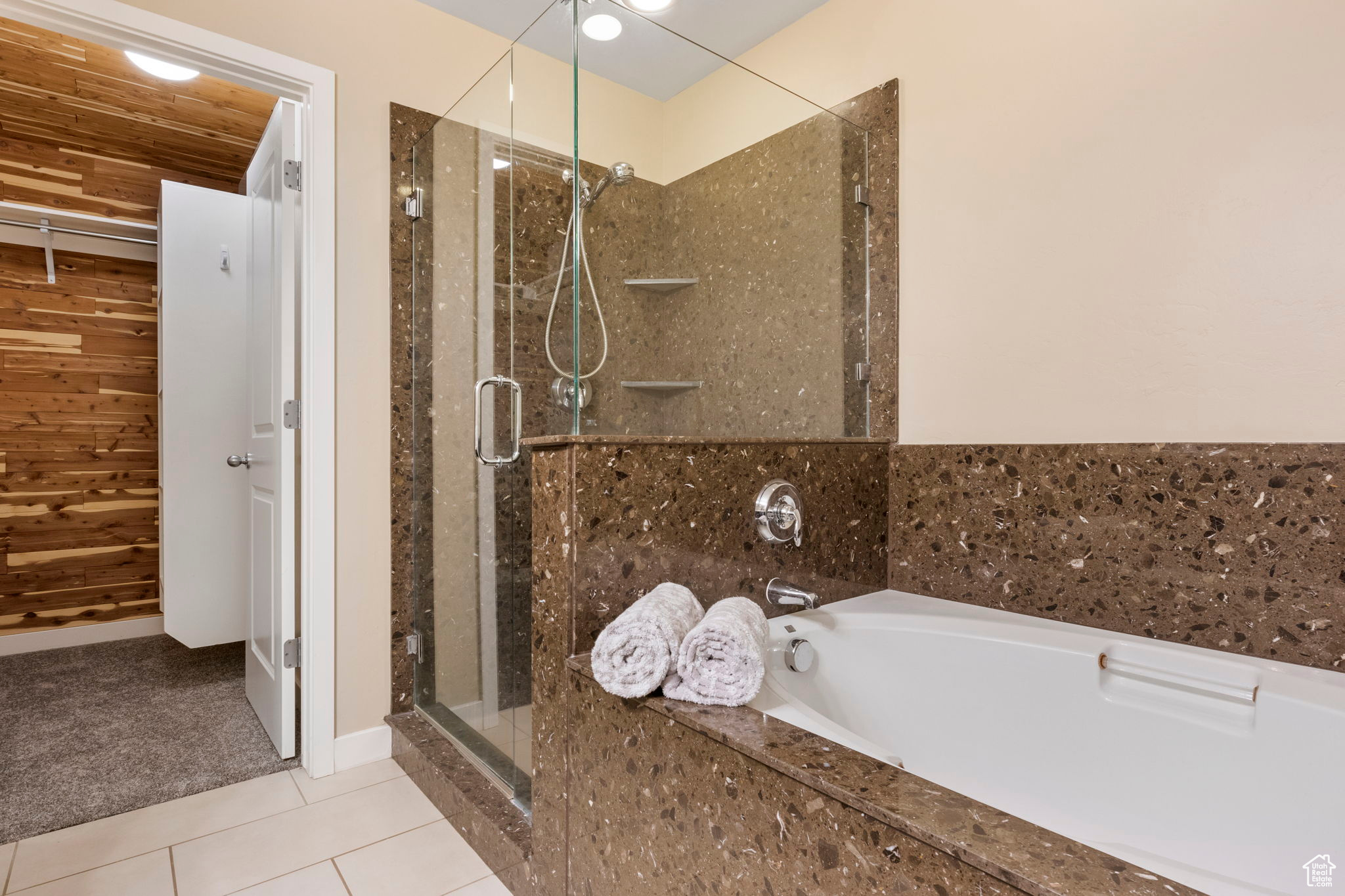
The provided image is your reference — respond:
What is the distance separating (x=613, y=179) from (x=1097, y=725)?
1475 millimetres

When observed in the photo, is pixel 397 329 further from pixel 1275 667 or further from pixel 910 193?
pixel 1275 667

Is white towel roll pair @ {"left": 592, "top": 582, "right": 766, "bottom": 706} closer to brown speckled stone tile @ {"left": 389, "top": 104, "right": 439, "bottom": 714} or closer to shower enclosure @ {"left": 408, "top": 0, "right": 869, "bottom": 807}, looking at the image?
shower enclosure @ {"left": 408, "top": 0, "right": 869, "bottom": 807}

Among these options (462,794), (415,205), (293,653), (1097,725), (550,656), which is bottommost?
(462,794)

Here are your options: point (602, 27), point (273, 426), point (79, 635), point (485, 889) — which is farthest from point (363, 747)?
point (79, 635)

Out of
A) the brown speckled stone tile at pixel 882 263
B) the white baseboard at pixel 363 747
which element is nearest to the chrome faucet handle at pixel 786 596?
the brown speckled stone tile at pixel 882 263

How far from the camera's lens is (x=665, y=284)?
1.57m

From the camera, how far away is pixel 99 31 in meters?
1.67

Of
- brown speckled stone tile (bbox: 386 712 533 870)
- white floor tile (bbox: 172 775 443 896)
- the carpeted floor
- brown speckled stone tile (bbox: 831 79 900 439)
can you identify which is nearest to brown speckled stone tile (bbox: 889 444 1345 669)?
brown speckled stone tile (bbox: 831 79 900 439)

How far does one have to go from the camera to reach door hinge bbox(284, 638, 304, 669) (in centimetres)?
200

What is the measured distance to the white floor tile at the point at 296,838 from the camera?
1517 mm

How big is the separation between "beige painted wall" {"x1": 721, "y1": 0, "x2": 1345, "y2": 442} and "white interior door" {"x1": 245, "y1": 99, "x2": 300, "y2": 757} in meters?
1.79

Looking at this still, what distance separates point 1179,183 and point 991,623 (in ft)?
3.33

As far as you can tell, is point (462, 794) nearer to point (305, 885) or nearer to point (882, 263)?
point (305, 885)

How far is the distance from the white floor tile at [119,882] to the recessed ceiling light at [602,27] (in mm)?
2065
